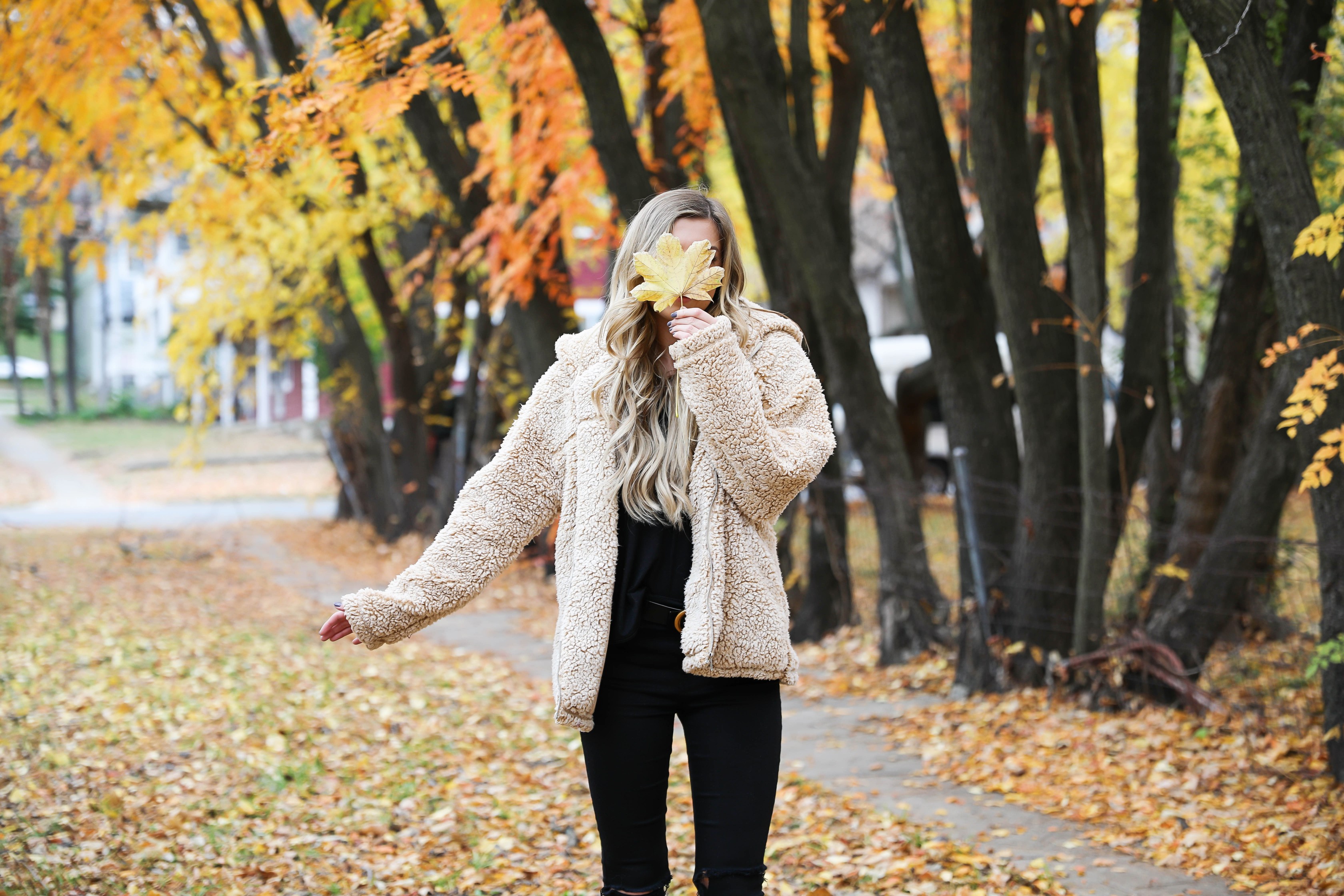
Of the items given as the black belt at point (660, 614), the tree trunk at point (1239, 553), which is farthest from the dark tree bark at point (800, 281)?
the black belt at point (660, 614)

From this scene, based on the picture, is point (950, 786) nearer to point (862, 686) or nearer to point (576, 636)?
point (862, 686)

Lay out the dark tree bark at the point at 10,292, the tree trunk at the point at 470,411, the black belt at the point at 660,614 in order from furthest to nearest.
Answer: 1. the dark tree bark at the point at 10,292
2. the tree trunk at the point at 470,411
3. the black belt at the point at 660,614

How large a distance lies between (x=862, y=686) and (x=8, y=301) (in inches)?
1398

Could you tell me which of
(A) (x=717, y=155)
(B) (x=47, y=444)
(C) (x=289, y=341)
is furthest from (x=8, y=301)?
(A) (x=717, y=155)

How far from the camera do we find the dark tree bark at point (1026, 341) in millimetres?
6195

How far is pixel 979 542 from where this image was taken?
7047mm

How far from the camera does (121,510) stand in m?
19.7

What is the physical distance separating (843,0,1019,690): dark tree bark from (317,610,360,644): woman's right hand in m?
5.13

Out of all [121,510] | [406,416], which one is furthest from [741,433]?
[121,510]

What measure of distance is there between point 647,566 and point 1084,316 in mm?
4340

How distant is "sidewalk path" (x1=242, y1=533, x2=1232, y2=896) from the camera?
161 inches

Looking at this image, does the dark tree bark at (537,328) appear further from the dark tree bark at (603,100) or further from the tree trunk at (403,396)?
the tree trunk at (403,396)

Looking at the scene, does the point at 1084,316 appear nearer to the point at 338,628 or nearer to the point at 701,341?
the point at 701,341

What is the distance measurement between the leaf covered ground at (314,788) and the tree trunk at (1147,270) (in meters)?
3.25
